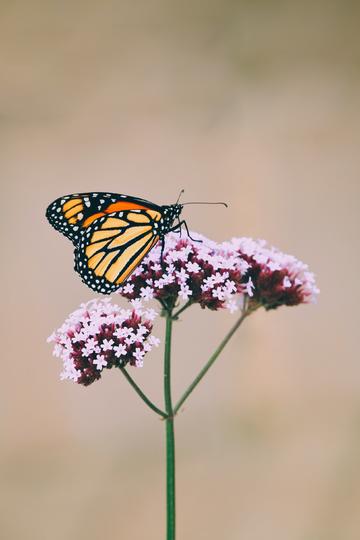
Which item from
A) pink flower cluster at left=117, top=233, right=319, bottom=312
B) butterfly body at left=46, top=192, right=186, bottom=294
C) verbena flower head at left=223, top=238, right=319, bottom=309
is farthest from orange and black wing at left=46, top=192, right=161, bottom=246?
verbena flower head at left=223, top=238, right=319, bottom=309

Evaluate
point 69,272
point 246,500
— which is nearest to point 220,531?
point 246,500

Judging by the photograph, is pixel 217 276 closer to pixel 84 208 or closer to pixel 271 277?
pixel 271 277

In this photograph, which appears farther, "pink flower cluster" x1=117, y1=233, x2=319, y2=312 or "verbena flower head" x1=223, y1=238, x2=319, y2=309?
"verbena flower head" x1=223, y1=238, x2=319, y2=309

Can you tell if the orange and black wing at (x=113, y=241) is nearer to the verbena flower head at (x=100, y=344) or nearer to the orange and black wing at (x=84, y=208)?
A: the orange and black wing at (x=84, y=208)

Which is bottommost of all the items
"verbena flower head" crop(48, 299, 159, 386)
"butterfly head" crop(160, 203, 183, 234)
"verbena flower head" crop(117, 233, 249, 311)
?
"verbena flower head" crop(48, 299, 159, 386)

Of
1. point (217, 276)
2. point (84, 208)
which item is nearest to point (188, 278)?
point (217, 276)

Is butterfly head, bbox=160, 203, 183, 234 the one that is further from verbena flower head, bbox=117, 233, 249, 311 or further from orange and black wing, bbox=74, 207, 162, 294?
verbena flower head, bbox=117, 233, 249, 311

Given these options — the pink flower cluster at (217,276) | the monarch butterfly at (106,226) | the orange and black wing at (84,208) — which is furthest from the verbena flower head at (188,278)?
the orange and black wing at (84,208)
